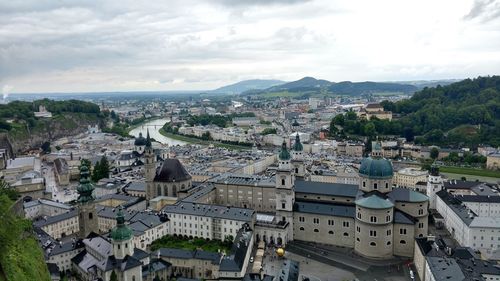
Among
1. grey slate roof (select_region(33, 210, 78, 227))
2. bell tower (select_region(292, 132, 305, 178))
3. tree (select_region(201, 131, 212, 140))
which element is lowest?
tree (select_region(201, 131, 212, 140))

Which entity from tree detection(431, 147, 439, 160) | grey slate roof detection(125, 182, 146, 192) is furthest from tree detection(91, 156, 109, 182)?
tree detection(431, 147, 439, 160)

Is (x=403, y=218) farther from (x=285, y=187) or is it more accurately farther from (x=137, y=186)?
(x=137, y=186)

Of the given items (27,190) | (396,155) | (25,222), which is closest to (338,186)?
(25,222)

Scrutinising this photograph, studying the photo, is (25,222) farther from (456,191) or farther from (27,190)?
(456,191)

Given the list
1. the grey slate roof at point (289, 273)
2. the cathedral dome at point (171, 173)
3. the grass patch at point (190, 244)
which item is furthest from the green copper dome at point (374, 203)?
the cathedral dome at point (171, 173)

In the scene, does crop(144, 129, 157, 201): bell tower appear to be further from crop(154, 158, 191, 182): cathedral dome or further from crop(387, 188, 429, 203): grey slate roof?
crop(387, 188, 429, 203): grey slate roof

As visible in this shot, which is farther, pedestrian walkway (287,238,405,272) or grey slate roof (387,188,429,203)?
grey slate roof (387,188,429,203)

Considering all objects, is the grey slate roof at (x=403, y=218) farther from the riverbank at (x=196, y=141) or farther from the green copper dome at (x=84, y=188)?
the riverbank at (x=196, y=141)
